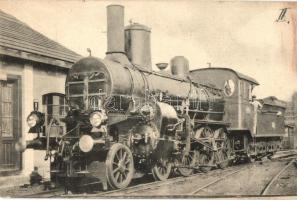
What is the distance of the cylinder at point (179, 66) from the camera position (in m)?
10.5

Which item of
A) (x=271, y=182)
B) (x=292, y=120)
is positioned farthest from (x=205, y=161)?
(x=292, y=120)

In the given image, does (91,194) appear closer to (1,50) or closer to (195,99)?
(1,50)

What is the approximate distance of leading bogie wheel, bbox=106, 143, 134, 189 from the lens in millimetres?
6895

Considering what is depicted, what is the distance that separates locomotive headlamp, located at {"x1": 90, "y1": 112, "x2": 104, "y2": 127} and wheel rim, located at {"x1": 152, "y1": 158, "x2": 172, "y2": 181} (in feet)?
6.54

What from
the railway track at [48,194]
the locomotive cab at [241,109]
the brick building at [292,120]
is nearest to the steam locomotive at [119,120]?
the railway track at [48,194]

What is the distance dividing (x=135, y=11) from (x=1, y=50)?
2824 millimetres

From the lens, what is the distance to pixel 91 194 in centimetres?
700

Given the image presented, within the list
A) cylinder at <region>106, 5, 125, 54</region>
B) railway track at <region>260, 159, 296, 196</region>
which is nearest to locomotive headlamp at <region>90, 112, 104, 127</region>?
cylinder at <region>106, 5, 125, 54</region>

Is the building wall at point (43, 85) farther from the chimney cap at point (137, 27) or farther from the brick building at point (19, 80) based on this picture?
the chimney cap at point (137, 27)

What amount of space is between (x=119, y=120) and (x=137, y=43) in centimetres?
228

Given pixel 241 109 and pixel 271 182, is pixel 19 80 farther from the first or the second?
pixel 241 109

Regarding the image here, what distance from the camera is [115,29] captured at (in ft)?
27.5

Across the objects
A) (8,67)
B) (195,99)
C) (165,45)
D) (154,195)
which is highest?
(165,45)

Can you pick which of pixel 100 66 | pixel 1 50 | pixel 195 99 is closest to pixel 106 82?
pixel 100 66
